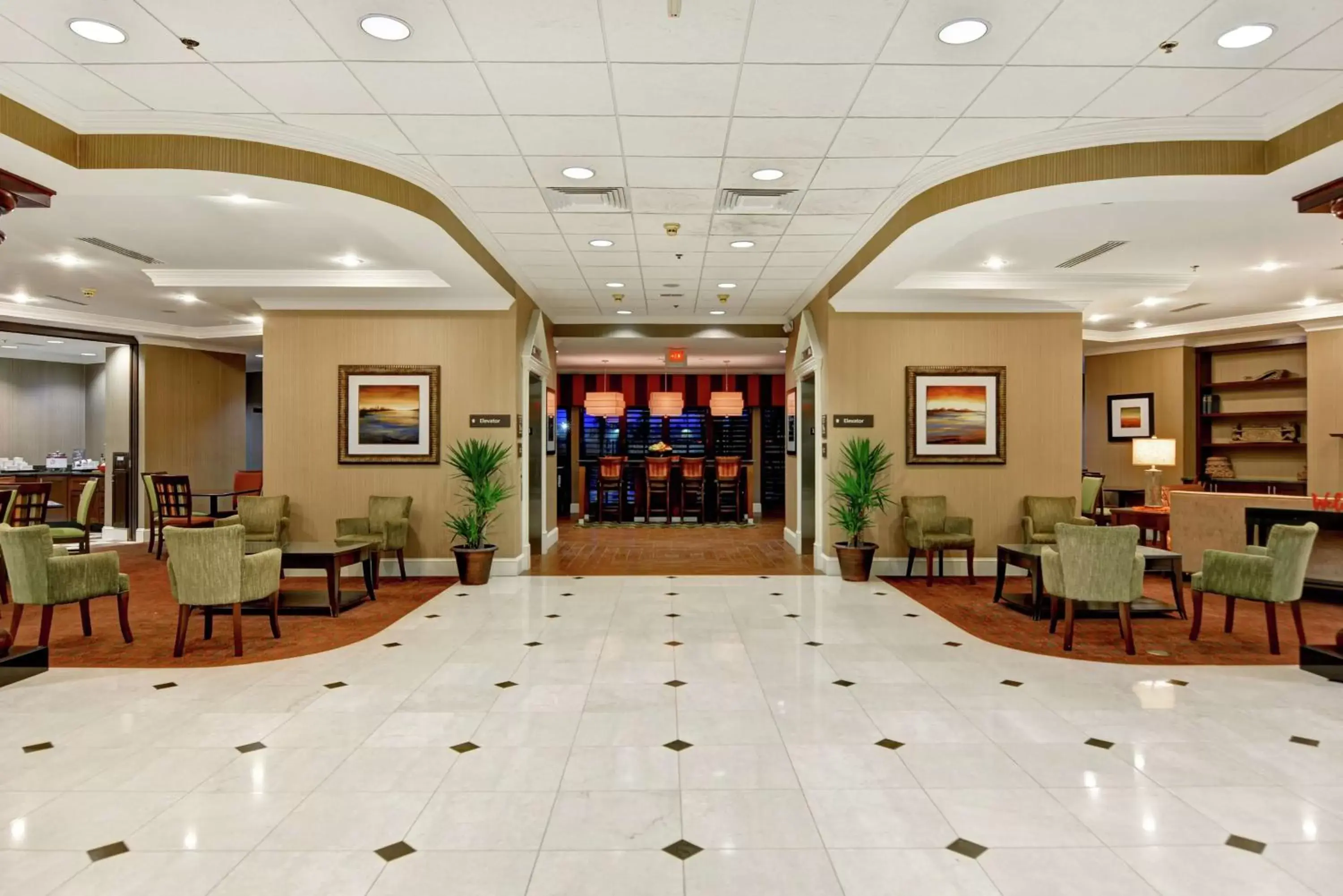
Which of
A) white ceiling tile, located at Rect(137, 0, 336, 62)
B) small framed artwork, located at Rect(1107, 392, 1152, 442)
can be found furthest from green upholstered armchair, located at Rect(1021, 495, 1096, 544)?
white ceiling tile, located at Rect(137, 0, 336, 62)

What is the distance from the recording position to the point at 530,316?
9.29 metres

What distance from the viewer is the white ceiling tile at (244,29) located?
10.6 feet

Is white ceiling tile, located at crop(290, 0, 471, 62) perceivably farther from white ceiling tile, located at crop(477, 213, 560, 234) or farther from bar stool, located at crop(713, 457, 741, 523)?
bar stool, located at crop(713, 457, 741, 523)

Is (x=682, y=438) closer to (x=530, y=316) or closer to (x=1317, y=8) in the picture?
(x=530, y=316)

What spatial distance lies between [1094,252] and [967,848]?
6.05 metres

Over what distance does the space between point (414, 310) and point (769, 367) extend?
8.66 m

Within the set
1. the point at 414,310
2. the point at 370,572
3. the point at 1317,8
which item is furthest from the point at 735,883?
the point at 414,310

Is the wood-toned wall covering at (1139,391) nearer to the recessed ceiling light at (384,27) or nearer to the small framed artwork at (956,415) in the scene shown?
the small framed artwork at (956,415)

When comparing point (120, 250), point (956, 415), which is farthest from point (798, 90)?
point (120, 250)

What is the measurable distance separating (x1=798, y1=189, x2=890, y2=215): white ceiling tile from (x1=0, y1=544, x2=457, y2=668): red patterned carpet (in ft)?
15.3

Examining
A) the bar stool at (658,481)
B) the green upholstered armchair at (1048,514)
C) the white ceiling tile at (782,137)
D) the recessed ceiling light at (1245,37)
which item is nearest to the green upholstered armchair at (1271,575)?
the green upholstered armchair at (1048,514)

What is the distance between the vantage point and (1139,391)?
1201cm

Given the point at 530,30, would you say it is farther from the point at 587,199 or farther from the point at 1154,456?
the point at 1154,456

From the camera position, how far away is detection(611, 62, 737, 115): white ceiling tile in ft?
12.4
